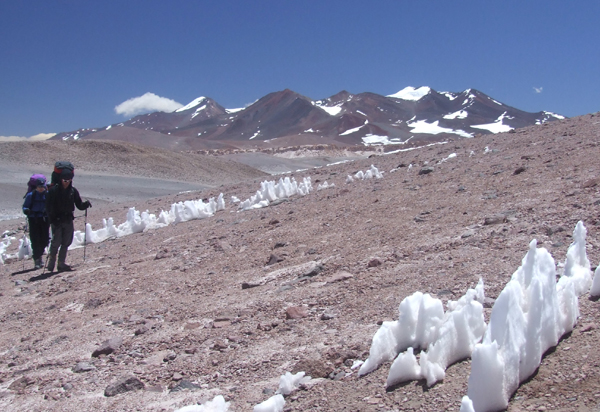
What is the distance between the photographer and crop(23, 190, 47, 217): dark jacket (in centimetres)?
789

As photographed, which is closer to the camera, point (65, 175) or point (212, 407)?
point (212, 407)

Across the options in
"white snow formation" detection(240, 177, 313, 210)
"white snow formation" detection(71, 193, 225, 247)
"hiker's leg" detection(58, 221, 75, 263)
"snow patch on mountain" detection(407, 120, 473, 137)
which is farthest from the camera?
"snow patch on mountain" detection(407, 120, 473, 137)

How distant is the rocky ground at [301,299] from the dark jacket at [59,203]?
0.80 m

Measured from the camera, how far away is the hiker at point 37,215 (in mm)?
7906

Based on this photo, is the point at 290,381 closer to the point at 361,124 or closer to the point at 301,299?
the point at 301,299

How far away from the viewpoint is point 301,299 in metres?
4.07

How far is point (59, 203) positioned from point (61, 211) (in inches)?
4.6

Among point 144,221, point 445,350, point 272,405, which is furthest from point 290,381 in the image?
point 144,221

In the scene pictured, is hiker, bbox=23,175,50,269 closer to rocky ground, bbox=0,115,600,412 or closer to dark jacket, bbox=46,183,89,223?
rocky ground, bbox=0,115,600,412

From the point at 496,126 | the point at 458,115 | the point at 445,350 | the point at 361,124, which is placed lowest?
the point at 445,350

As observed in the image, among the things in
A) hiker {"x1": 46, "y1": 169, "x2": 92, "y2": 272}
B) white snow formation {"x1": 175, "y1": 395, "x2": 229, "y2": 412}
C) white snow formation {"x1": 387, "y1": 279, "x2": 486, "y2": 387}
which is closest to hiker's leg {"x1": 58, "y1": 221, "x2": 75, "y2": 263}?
hiker {"x1": 46, "y1": 169, "x2": 92, "y2": 272}

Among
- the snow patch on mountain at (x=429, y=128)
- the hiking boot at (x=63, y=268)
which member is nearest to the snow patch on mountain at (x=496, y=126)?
the snow patch on mountain at (x=429, y=128)

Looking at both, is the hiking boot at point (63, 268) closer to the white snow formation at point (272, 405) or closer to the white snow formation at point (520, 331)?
the white snow formation at point (272, 405)

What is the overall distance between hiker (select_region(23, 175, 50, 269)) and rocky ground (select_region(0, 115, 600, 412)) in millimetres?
604
